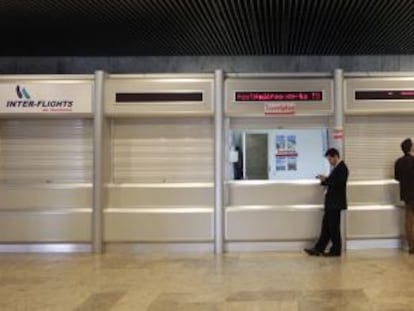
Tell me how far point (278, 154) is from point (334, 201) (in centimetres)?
123

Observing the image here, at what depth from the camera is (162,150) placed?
8.53 meters

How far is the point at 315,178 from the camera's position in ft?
27.8

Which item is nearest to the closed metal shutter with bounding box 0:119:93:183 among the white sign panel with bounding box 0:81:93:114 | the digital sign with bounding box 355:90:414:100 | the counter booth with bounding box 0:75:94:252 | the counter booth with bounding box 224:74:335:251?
the counter booth with bounding box 0:75:94:252

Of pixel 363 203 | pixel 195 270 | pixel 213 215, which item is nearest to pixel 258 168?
pixel 213 215

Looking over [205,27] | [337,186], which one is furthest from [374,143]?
[205,27]

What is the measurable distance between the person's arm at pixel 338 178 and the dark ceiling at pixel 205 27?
6.47 ft

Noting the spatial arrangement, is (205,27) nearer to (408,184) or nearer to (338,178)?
(338,178)

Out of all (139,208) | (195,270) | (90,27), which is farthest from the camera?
(139,208)

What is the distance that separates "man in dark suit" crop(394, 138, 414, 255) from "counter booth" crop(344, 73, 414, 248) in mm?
370

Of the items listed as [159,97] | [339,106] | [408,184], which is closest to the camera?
[408,184]

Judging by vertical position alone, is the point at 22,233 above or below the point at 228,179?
below

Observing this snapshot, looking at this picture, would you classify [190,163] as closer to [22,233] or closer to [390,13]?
[22,233]

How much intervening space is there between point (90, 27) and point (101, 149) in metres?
1.72

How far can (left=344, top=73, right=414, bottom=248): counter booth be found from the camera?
8.23 meters
